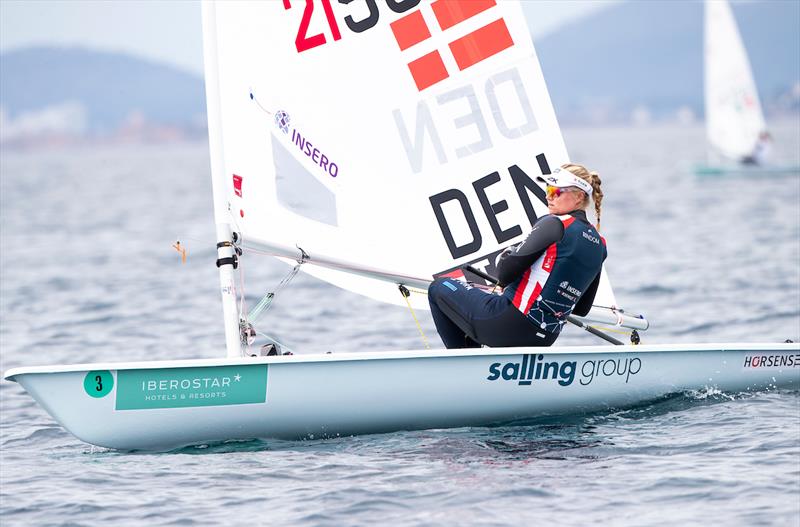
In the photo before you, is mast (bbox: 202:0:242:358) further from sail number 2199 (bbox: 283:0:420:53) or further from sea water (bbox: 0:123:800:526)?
sail number 2199 (bbox: 283:0:420:53)

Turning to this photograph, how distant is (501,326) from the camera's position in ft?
17.6

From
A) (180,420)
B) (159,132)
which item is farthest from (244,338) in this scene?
(159,132)

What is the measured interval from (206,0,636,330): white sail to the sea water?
79cm

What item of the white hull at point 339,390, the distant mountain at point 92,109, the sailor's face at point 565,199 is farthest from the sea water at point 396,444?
the distant mountain at point 92,109

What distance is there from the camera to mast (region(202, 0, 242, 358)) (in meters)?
5.34

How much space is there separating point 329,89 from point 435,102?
1.81ft

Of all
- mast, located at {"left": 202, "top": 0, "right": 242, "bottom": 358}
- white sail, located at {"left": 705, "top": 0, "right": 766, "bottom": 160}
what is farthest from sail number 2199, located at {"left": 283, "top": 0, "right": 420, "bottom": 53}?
white sail, located at {"left": 705, "top": 0, "right": 766, "bottom": 160}

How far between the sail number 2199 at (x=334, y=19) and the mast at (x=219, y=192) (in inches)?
17.2

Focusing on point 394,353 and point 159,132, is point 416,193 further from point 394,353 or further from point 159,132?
point 159,132

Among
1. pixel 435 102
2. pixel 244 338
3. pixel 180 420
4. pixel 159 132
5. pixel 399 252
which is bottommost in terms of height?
pixel 180 420

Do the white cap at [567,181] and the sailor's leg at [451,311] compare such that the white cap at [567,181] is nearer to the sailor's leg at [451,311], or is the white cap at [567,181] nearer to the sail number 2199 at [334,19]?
the sailor's leg at [451,311]

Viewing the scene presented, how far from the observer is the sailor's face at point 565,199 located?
529 cm

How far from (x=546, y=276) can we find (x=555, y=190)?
0.38 metres

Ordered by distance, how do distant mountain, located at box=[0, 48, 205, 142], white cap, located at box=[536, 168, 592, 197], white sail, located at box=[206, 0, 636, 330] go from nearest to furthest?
white cap, located at box=[536, 168, 592, 197] < white sail, located at box=[206, 0, 636, 330] < distant mountain, located at box=[0, 48, 205, 142]
